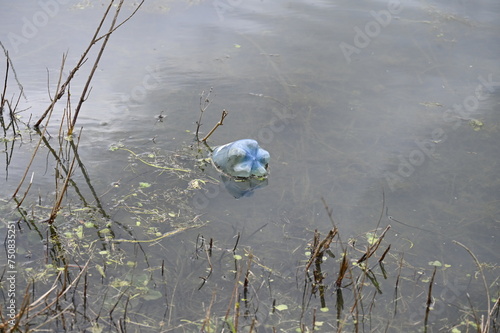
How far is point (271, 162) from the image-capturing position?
4324 mm

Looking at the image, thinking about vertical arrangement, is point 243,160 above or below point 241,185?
above

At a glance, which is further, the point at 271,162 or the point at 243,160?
the point at 271,162

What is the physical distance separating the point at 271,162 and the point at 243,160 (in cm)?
33

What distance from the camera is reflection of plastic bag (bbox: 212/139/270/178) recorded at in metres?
4.05

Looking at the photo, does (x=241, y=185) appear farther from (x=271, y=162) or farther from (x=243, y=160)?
(x=271, y=162)

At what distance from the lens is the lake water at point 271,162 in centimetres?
310

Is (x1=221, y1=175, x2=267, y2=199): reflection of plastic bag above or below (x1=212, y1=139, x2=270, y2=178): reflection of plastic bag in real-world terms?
below

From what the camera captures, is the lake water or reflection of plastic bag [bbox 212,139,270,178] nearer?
the lake water

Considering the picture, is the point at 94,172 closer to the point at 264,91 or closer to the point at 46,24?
the point at 264,91

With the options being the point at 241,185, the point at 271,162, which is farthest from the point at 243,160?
the point at 271,162

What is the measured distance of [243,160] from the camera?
4.06m

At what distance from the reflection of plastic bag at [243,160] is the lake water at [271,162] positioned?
0.37ft

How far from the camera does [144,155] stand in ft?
14.0

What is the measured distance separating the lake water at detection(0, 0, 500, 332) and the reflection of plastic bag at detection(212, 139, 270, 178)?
112mm
